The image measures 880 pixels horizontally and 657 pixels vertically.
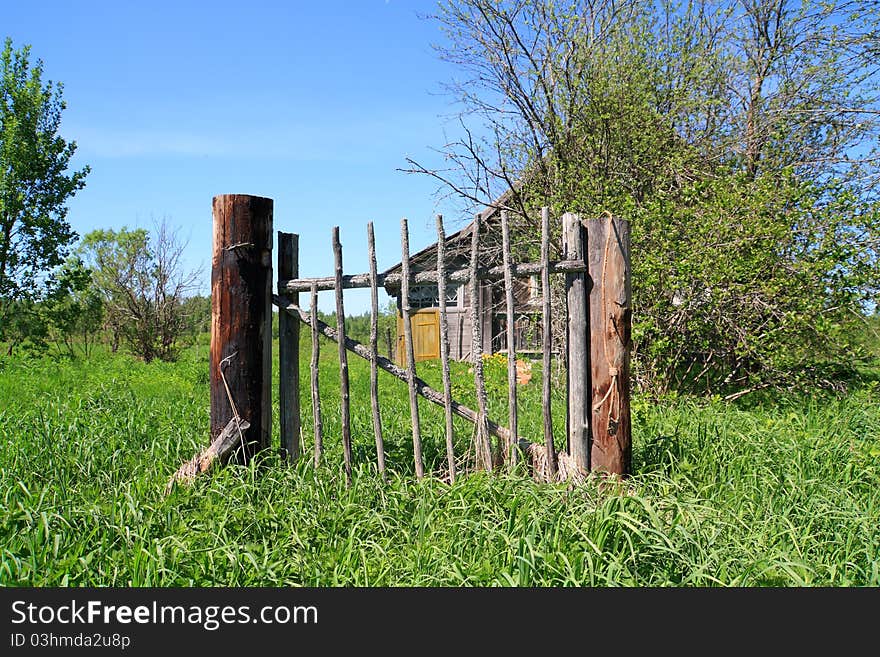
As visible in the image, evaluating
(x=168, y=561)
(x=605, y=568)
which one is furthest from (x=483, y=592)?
(x=168, y=561)

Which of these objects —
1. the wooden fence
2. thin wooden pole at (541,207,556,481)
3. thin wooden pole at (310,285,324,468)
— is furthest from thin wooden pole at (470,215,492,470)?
thin wooden pole at (310,285,324,468)

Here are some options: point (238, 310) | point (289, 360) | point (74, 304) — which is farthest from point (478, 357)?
point (74, 304)

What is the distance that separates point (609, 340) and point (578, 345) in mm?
186

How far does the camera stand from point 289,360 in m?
4.66

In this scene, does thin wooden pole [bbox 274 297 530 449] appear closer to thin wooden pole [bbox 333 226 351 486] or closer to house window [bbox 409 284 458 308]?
thin wooden pole [bbox 333 226 351 486]

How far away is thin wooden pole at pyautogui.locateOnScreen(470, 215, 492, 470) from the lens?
4047 millimetres

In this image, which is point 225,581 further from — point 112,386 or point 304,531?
point 112,386

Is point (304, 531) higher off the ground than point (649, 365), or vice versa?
point (649, 365)

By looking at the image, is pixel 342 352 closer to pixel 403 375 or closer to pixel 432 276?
pixel 403 375

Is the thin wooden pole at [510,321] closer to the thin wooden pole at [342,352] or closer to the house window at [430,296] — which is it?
the thin wooden pole at [342,352]

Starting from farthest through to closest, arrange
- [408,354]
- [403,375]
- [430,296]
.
A: 1. [430,296]
2. [403,375]
3. [408,354]

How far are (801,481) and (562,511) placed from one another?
1948 millimetres

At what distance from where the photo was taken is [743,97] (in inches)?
406

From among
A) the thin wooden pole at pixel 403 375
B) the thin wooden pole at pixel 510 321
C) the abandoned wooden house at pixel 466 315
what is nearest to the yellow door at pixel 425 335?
the abandoned wooden house at pixel 466 315
